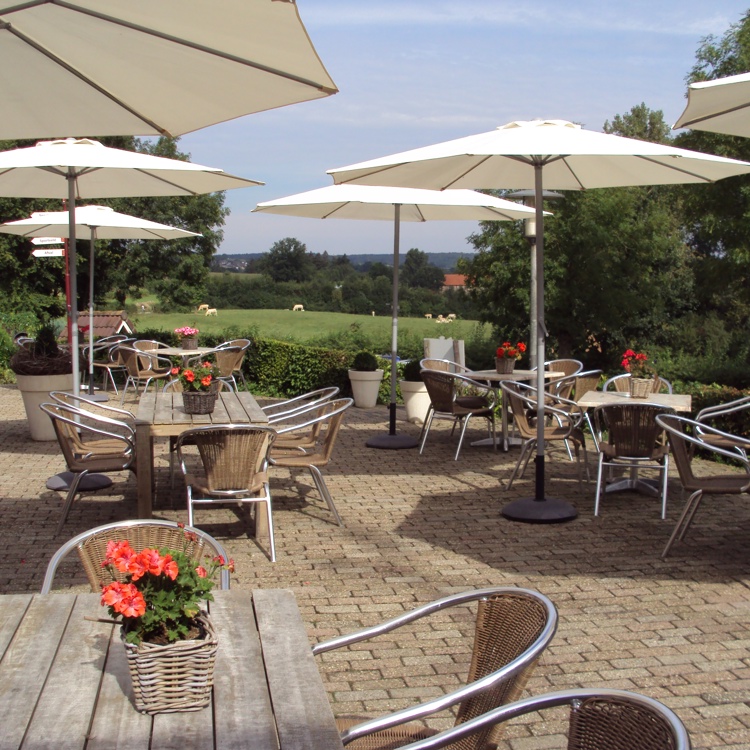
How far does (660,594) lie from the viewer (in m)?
4.98

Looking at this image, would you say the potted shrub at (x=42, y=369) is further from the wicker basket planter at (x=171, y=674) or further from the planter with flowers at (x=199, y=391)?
the wicker basket planter at (x=171, y=674)

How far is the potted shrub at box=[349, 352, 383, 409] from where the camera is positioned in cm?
1233

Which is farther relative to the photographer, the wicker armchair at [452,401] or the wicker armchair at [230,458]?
the wicker armchair at [452,401]

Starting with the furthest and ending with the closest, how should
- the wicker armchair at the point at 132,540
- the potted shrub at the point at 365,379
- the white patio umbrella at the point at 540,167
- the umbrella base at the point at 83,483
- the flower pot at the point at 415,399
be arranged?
the potted shrub at the point at 365,379 < the flower pot at the point at 415,399 < the umbrella base at the point at 83,483 < the white patio umbrella at the point at 540,167 < the wicker armchair at the point at 132,540

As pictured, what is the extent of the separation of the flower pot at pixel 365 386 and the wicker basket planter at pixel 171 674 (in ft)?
33.9

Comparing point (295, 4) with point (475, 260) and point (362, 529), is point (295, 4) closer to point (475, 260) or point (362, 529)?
point (362, 529)

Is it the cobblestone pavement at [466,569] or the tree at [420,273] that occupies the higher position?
the tree at [420,273]

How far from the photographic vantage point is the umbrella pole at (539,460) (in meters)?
6.28

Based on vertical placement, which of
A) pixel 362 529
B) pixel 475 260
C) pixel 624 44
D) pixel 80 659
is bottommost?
pixel 362 529

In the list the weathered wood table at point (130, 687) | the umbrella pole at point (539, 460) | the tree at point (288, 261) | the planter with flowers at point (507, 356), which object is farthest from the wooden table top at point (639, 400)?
the tree at point (288, 261)

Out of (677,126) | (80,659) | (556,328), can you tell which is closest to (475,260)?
(556,328)

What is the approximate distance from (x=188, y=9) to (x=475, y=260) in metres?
23.0

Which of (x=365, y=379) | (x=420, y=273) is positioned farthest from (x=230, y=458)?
(x=420, y=273)

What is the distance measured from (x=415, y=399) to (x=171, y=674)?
29.8 ft
